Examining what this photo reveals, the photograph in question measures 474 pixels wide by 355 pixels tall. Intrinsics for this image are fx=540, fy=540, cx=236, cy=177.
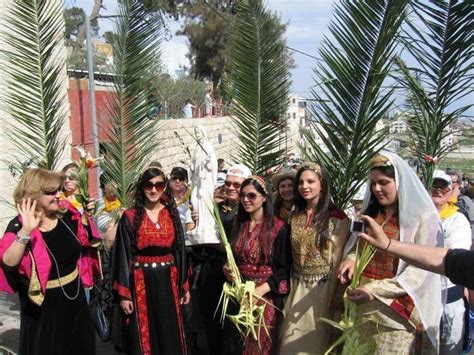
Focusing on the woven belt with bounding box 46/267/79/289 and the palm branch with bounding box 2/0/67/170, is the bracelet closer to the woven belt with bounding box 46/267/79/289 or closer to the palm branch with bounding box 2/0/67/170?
the woven belt with bounding box 46/267/79/289

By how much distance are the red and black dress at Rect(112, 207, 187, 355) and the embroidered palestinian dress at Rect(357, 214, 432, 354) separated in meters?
1.58

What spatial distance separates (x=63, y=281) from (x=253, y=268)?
1335mm

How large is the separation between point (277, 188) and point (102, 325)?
2068mm

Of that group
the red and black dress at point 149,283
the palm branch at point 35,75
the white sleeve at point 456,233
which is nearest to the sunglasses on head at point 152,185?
the red and black dress at point 149,283

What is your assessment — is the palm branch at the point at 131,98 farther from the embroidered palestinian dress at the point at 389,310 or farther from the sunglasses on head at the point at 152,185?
the embroidered palestinian dress at the point at 389,310

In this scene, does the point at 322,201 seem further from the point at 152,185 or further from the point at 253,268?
the point at 152,185

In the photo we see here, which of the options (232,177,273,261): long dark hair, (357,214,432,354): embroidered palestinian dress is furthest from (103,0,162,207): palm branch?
(357,214,432,354): embroidered palestinian dress

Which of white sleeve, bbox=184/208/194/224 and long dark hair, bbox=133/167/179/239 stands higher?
long dark hair, bbox=133/167/179/239

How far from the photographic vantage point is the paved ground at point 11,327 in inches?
205

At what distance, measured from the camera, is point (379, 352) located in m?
3.28

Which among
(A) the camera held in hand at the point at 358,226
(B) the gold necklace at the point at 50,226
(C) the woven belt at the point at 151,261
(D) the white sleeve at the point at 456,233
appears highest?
(B) the gold necklace at the point at 50,226

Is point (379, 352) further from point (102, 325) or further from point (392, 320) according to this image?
point (102, 325)

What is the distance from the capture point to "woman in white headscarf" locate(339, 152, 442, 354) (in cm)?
313

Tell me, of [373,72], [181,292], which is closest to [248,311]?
[181,292]
